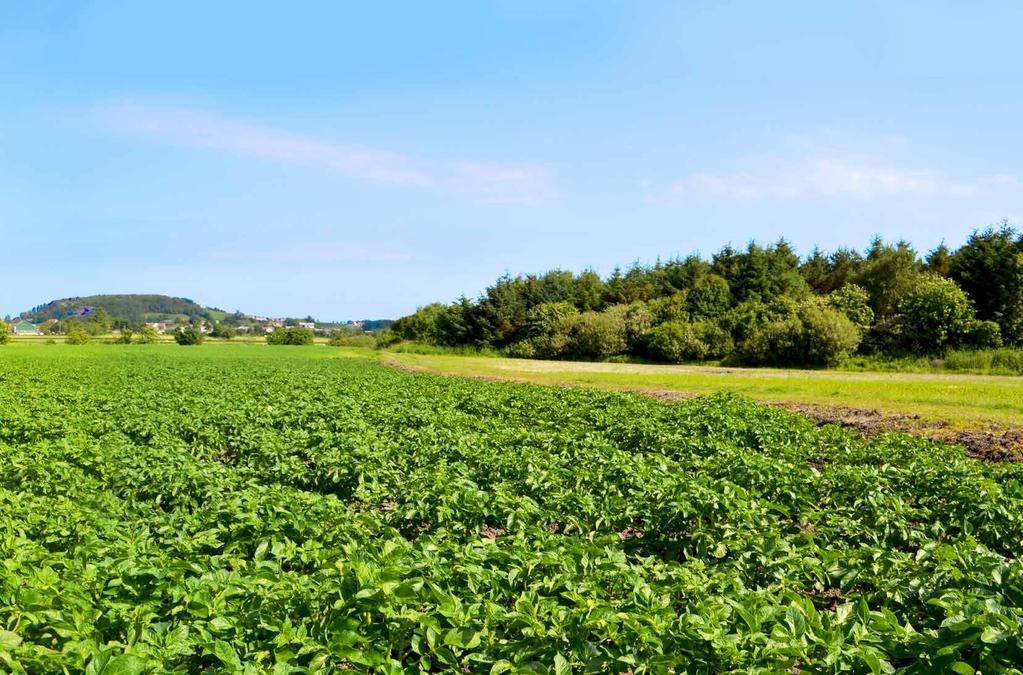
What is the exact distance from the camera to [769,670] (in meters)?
3.01

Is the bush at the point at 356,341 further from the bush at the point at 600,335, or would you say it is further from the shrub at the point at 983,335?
the shrub at the point at 983,335

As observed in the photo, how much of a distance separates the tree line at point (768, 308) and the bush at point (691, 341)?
0.07 meters

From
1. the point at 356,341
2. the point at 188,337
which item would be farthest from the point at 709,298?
the point at 188,337

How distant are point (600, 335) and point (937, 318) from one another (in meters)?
21.7

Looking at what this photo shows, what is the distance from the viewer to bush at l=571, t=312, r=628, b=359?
4906 centimetres

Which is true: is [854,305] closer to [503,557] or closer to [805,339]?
[805,339]

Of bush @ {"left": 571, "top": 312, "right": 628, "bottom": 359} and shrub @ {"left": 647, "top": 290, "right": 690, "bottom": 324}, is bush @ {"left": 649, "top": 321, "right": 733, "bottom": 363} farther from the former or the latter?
bush @ {"left": 571, "top": 312, "right": 628, "bottom": 359}

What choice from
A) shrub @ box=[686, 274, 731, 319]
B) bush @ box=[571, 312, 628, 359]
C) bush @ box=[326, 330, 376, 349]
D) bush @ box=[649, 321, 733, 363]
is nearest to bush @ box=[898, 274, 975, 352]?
bush @ box=[649, 321, 733, 363]

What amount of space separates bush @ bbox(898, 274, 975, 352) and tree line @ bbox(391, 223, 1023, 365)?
7cm

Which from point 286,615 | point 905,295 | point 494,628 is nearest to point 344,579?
point 286,615

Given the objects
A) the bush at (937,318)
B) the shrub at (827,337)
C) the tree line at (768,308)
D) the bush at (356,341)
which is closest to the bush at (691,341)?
the tree line at (768,308)

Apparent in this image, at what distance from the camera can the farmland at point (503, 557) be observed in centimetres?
327

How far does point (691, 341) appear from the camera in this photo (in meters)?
43.9

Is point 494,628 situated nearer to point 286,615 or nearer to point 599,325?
point 286,615
